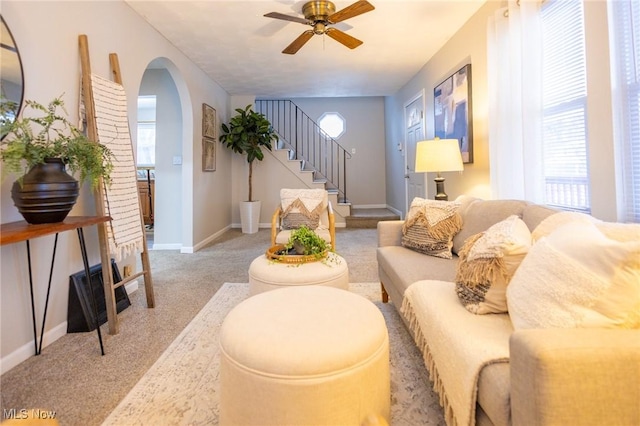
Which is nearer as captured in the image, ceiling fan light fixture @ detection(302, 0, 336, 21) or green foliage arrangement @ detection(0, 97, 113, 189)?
green foliage arrangement @ detection(0, 97, 113, 189)

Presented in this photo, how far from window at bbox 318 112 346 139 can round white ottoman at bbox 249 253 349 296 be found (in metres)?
5.91

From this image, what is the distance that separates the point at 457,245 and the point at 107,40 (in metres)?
3.21

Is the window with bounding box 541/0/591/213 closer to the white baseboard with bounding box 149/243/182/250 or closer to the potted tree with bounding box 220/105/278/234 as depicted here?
the potted tree with bounding box 220/105/278/234

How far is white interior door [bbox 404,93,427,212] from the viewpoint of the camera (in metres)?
4.82

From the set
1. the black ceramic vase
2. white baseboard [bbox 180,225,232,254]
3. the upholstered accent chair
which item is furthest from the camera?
white baseboard [bbox 180,225,232,254]

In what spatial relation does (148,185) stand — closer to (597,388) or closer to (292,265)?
(292,265)

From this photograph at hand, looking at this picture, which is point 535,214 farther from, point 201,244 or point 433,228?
point 201,244

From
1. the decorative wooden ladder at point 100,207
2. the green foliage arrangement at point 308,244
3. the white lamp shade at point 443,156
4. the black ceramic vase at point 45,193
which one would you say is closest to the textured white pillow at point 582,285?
the green foliage arrangement at point 308,244

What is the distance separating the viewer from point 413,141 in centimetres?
525

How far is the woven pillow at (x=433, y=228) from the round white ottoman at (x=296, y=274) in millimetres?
651

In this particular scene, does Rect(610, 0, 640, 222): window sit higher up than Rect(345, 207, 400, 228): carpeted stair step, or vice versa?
Rect(610, 0, 640, 222): window

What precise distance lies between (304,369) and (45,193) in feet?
5.47

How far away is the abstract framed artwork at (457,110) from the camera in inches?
126

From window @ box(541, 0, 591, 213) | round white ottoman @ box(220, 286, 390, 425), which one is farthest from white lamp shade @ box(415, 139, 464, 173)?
round white ottoman @ box(220, 286, 390, 425)
